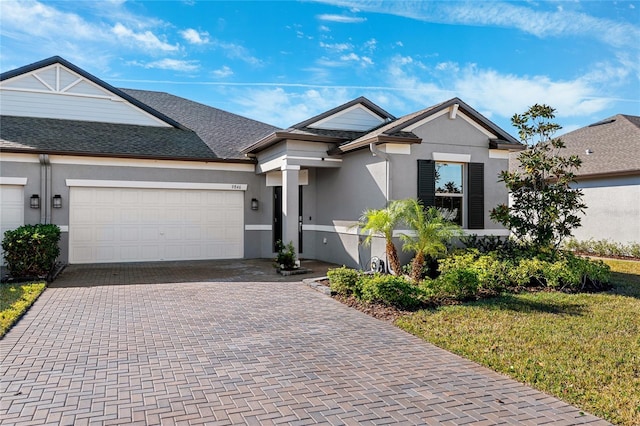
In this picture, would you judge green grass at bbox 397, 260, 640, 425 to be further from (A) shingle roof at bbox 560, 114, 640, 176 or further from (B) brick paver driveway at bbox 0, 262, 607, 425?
(A) shingle roof at bbox 560, 114, 640, 176

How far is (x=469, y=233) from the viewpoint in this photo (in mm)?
11594

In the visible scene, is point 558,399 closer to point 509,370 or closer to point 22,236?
point 509,370

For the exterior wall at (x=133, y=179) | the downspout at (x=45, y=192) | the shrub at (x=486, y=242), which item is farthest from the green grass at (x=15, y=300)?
the shrub at (x=486, y=242)

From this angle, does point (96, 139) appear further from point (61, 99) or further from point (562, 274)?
point (562, 274)

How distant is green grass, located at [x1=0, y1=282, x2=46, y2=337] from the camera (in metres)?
6.67

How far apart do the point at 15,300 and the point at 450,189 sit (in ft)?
32.2

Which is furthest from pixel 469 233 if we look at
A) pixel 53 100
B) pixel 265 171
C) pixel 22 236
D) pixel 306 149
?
pixel 53 100

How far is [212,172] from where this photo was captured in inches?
570

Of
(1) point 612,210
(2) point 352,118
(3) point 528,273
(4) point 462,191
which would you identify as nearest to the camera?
(3) point 528,273

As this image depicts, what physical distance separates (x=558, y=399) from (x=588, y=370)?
935 mm

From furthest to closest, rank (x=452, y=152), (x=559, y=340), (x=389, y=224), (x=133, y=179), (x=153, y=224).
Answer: (x=153, y=224), (x=133, y=179), (x=452, y=152), (x=389, y=224), (x=559, y=340)

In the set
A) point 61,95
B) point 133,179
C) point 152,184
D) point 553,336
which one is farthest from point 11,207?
point 553,336

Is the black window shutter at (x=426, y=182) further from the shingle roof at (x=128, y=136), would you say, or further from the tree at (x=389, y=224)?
the shingle roof at (x=128, y=136)

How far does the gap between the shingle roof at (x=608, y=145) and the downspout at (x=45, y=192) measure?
1786cm
